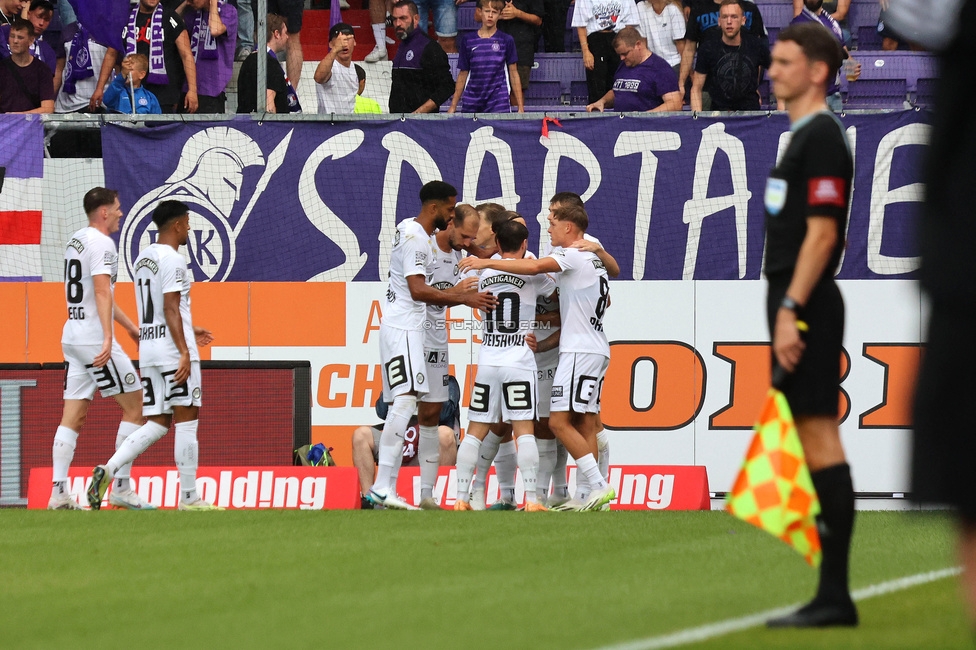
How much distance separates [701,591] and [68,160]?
33.8 feet

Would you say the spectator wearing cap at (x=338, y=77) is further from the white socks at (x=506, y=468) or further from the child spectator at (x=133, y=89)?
the white socks at (x=506, y=468)

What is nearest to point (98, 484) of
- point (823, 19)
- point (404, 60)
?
point (404, 60)

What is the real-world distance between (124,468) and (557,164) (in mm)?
5528

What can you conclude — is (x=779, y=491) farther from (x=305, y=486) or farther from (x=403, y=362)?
(x=305, y=486)

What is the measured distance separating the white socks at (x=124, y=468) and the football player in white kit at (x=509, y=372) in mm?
2649

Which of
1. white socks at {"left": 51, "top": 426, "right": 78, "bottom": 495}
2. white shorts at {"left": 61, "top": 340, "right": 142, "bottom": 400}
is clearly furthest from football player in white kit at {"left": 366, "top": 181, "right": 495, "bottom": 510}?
white socks at {"left": 51, "top": 426, "right": 78, "bottom": 495}

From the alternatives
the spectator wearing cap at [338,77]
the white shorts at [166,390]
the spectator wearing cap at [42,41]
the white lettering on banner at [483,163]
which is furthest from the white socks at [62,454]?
the spectator wearing cap at [42,41]

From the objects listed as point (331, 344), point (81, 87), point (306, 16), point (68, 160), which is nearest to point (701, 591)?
point (331, 344)

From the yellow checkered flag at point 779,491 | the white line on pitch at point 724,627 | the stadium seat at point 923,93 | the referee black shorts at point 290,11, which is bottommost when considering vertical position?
the white line on pitch at point 724,627

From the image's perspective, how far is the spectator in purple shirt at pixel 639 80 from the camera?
48.8 feet

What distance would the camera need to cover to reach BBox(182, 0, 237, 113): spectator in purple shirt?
1525cm

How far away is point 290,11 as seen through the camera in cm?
1633

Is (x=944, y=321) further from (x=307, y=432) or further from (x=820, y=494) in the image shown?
(x=307, y=432)

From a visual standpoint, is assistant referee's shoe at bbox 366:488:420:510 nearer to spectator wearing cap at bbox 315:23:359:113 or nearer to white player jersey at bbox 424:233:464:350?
white player jersey at bbox 424:233:464:350
